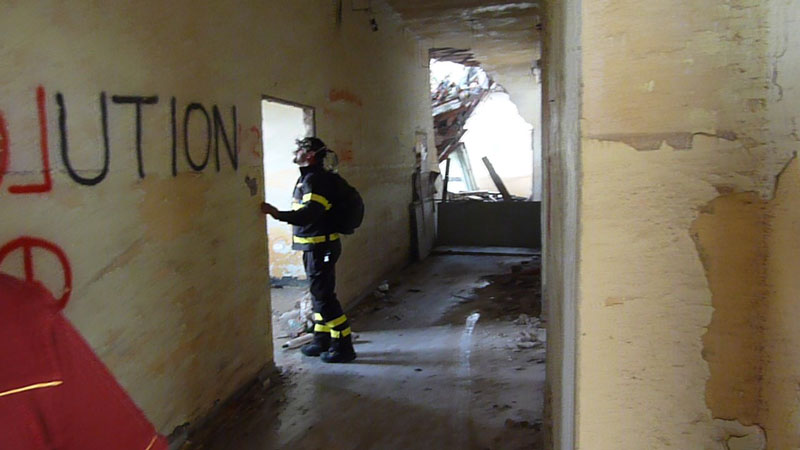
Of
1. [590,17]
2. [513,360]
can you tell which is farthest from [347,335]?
[590,17]

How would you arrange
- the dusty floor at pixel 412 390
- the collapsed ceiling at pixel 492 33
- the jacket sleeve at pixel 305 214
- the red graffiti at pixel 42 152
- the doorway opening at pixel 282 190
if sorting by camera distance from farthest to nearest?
the collapsed ceiling at pixel 492 33 < the doorway opening at pixel 282 190 < the jacket sleeve at pixel 305 214 < the dusty floor at pixel 412 390 < the red graffiti at pixel 42 152

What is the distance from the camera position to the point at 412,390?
3.79 m

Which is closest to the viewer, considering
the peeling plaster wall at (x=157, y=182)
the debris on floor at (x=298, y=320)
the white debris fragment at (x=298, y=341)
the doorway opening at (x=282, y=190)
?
the peeling plaster wall at (x=157, y=182)

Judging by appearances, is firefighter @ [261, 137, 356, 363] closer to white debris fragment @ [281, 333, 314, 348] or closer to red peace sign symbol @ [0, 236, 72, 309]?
white debris fragment @ [281, 333, 314, 348]

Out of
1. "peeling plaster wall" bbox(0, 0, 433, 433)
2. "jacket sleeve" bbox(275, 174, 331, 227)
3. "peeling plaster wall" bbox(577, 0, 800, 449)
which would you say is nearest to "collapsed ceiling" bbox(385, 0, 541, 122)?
"peeling plaster wall" bbox(0, 0, 433, 433)

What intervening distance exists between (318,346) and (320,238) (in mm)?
882

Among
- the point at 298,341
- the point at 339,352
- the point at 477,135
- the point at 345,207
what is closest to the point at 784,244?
the point at 345,207

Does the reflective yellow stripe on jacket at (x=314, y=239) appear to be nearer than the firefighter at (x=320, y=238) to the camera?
No

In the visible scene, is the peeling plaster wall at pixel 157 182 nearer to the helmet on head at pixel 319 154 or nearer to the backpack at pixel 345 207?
the helmet on head at pixel 319 154

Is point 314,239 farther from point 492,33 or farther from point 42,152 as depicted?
point 492,33

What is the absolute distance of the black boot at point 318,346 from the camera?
4.48 meters

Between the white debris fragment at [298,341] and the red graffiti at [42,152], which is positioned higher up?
the red graffiti at [42,152]

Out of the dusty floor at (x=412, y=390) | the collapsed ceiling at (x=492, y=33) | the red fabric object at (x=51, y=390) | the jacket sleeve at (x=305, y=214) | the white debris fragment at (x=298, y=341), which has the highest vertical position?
the collapsed ceiling at (x=492, y=33)

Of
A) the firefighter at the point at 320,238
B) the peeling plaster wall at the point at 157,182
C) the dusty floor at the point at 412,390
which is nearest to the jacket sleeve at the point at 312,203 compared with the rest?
the firefighter at the point at 320,238
